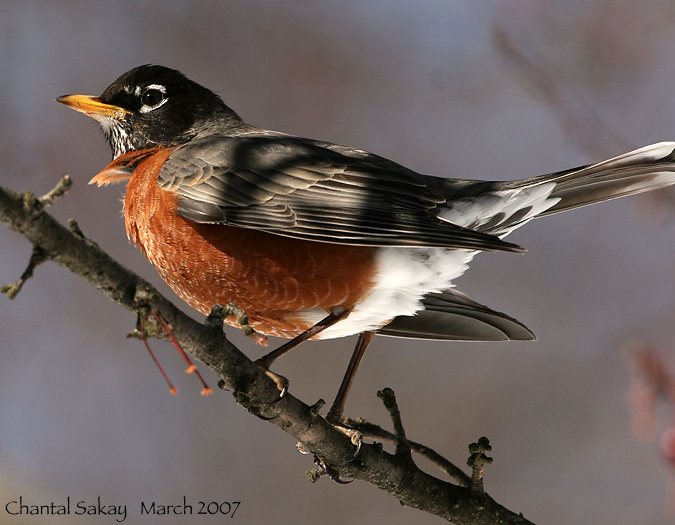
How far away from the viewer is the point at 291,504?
4.76 m

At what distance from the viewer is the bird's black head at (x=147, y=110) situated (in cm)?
349

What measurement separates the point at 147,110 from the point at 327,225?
1337 millimetres

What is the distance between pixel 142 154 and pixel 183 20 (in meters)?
2.24

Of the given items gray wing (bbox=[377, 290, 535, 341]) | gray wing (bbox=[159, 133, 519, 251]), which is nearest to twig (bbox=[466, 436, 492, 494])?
gray wing (bbox=[159, 133, 519, 251])

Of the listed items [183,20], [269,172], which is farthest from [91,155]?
[269,172]

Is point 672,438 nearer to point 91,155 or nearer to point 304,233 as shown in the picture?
point 304,233

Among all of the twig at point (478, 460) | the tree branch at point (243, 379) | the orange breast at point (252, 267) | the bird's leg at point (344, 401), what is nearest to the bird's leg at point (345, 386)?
the bird's leg at point (344, 401)

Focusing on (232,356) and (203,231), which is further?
(203,231)

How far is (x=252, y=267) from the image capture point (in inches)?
104

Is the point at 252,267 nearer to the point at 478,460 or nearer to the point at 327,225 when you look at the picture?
the point at 327,225

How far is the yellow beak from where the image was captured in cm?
339

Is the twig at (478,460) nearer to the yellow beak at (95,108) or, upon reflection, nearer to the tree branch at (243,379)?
the tree branch at (243,379)

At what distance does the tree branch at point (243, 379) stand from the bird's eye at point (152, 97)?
1.82 m

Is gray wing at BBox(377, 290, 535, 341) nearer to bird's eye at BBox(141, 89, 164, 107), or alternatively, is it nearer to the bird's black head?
the bird's black head
